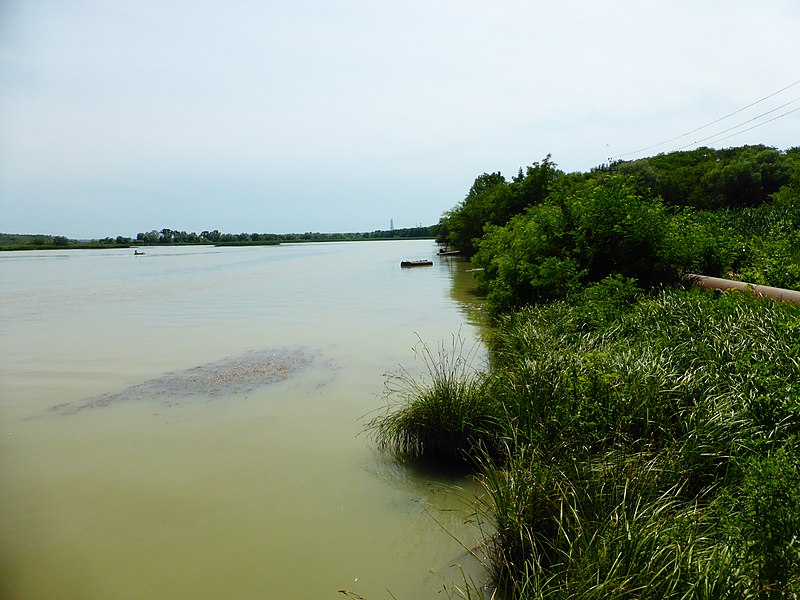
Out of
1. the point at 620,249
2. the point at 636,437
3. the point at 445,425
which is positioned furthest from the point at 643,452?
the point at 620,249

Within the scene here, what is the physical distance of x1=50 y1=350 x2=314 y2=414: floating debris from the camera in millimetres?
9344

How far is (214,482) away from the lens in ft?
19.9

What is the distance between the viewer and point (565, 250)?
12578mm

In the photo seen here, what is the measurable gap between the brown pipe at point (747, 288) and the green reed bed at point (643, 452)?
542 mm

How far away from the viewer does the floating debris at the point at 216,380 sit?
934cm

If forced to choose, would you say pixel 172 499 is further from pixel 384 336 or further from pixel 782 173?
pixel 782 173

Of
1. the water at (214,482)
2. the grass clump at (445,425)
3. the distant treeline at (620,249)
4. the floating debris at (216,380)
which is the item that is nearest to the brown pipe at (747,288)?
the distant treeline at (620,249)

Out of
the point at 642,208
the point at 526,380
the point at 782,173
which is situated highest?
the point at 782,173

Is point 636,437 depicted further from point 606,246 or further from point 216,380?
point 606,246

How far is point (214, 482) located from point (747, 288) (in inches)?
351

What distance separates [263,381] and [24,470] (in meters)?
4.25

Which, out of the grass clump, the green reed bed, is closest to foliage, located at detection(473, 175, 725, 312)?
the green reed bed

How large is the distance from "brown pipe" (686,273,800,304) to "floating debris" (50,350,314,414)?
28.0 ft

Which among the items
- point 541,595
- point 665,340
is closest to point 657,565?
point 541,595
